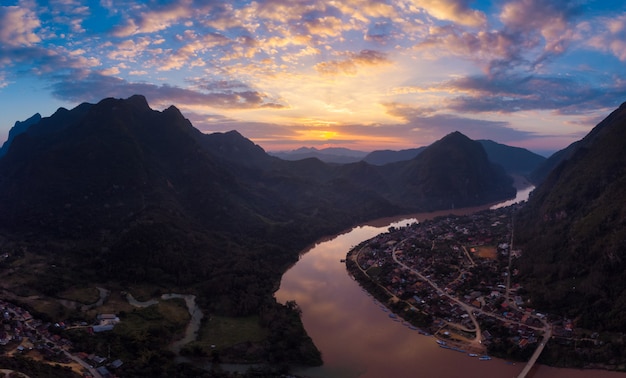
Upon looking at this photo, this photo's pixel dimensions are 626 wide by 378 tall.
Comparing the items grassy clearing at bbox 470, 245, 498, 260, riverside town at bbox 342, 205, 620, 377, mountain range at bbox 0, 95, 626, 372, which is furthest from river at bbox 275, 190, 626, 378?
grassy clearing at bbox 470, 245, 498, 260

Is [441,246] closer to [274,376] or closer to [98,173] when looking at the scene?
[274,376]

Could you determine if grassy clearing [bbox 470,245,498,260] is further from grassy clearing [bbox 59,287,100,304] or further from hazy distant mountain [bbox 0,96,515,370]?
grassy clearing [bbox 59,287,100,304]

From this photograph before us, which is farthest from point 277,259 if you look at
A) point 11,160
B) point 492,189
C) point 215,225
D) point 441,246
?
point 492,189

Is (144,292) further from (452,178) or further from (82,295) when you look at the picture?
(452,178)

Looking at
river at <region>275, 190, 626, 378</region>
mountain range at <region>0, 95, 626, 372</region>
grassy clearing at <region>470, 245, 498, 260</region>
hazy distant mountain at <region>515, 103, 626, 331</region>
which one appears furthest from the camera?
grassy clearing at <region>470, 245, 498, 260</region>

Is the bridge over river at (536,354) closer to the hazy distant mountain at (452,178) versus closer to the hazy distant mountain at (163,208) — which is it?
the hazy distant mountain at (163,208)
